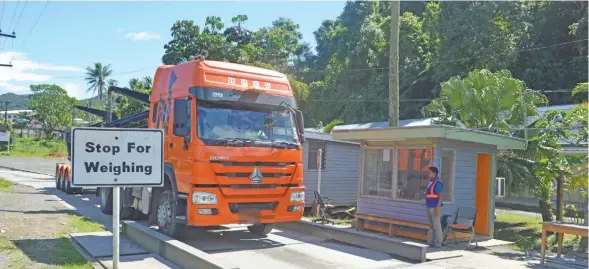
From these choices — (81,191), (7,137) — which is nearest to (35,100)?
(7,137)

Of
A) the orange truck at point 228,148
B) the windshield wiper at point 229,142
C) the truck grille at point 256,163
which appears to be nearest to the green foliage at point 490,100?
the orange truck at point 228,148

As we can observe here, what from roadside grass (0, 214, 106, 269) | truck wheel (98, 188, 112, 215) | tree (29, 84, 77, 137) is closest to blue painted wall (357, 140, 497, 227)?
roadside grass (0, 214, 106, 269)

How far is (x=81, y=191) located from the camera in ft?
67.8

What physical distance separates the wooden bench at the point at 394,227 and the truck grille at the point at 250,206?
309 centimetres

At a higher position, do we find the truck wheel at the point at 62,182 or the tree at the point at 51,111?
the tree at the point at 51,111

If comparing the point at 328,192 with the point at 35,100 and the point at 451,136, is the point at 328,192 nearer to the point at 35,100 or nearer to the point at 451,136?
the point at 451,136

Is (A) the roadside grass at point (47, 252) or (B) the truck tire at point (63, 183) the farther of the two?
(B) the truck tire at point (63, 183)

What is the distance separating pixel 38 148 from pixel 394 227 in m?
59.1

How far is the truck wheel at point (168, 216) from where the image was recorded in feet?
31.5

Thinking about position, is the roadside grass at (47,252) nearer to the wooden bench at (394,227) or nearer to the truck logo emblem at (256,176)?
the truck logo emblem at (256,176)

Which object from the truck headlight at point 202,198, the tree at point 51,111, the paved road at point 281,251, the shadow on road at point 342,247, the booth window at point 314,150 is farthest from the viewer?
the tree at point 51,111

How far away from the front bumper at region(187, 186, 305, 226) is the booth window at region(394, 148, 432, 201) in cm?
279

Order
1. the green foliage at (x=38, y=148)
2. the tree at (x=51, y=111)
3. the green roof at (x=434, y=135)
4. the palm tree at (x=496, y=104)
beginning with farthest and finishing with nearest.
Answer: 1. the tree at (x=51, y=111)
2. the green foliage at (x=38, y=148)
3. the palm tree at (x=496, y=104)
4. the green roof at (x=434, y=135)

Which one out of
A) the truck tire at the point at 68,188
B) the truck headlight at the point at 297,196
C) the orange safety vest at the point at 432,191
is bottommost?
the truck tire at the point at 68,188
